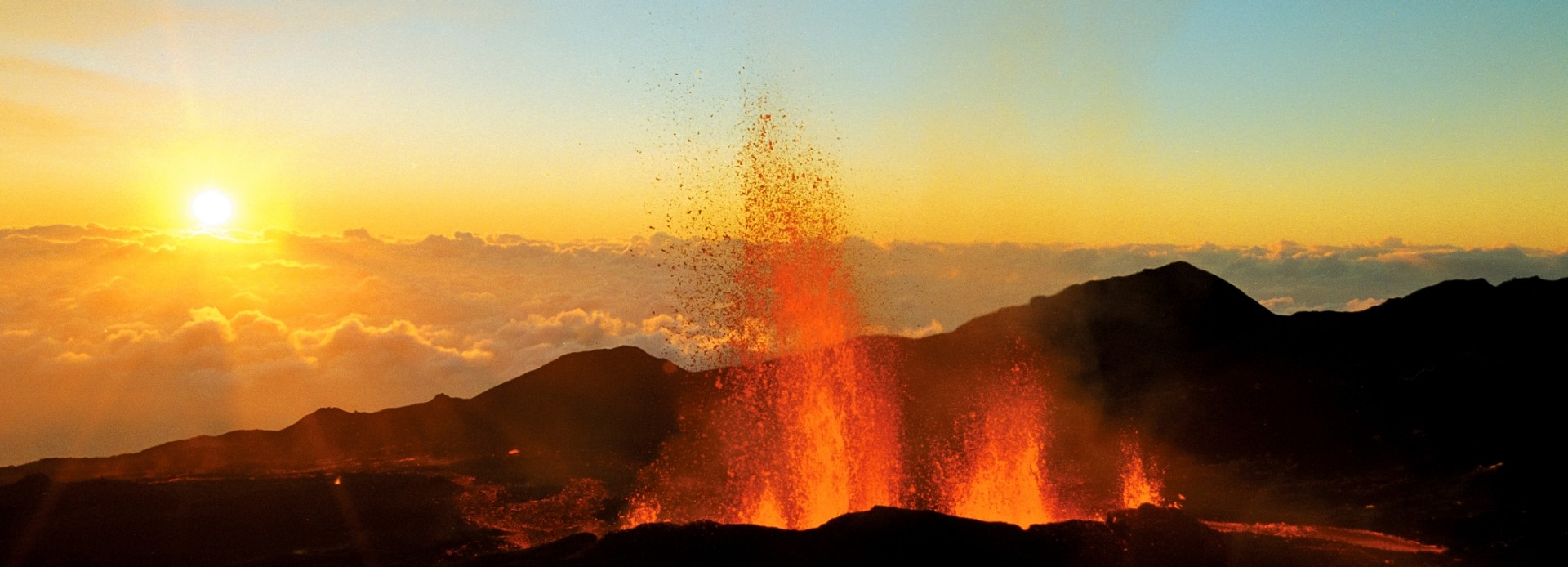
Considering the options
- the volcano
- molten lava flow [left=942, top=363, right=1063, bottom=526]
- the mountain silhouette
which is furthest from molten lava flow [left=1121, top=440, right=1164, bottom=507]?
the mountain silhouette

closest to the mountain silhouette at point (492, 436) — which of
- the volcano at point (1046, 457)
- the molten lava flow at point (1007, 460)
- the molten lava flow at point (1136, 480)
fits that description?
the volcano at point (1046, 457)

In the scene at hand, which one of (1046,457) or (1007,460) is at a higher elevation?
(1007,460)

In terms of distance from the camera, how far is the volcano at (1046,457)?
30078 millimetres

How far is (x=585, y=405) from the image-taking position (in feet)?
214

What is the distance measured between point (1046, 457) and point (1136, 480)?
4951mm

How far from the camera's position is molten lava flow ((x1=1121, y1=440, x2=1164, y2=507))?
139 ft

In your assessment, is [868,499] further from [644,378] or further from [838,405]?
[644,378]

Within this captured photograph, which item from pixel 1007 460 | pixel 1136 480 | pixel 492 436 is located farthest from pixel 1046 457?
pixel 492 436

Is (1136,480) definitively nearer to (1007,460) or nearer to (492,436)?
(1007,460)

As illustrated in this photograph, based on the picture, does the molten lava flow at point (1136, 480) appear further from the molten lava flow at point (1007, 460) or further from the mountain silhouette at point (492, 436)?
the mountain silhouette at point (492, 436)

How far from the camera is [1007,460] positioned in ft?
153

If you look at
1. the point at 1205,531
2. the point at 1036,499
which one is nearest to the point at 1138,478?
the point at 1036,499

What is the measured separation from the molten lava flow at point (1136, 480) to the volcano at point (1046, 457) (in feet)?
1.23

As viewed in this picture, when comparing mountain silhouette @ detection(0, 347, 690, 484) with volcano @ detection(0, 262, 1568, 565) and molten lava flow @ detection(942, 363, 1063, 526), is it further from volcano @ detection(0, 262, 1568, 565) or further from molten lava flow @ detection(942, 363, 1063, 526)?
molten lava flow @ detection(942, 363, 1063, 526)
